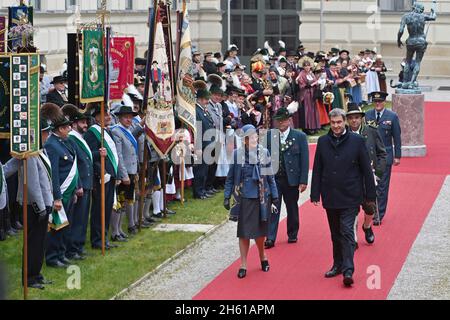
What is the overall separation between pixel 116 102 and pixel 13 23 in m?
2.79

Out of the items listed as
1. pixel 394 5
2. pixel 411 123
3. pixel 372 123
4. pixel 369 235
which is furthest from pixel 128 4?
pixel 369 235

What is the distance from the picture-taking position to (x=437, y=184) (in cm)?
1994

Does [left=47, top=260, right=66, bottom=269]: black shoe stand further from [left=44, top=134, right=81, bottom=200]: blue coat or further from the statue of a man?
the statue of a man

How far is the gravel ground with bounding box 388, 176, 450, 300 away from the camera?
12.0 meters

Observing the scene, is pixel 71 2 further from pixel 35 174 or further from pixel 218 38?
pixel 35 174

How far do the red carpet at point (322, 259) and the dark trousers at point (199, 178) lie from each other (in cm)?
189

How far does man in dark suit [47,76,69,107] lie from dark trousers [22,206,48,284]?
5.17 metres

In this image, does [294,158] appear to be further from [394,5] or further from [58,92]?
[394,5]

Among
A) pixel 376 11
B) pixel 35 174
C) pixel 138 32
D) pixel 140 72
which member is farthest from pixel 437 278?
pixel 376 11

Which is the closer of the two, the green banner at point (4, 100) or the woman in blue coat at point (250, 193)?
the green banner at point (4, 100)

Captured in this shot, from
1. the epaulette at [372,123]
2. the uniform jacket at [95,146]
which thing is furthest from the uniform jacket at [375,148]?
the uniform jacket at [95,146]

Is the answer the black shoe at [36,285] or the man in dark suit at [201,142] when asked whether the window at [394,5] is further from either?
the black shoe at [36,285]

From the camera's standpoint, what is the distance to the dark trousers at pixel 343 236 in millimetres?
12453

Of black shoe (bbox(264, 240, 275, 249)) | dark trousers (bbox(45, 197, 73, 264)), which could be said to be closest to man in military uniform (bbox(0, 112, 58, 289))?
dark trousers (bbox(45, 197, 73, 264))
